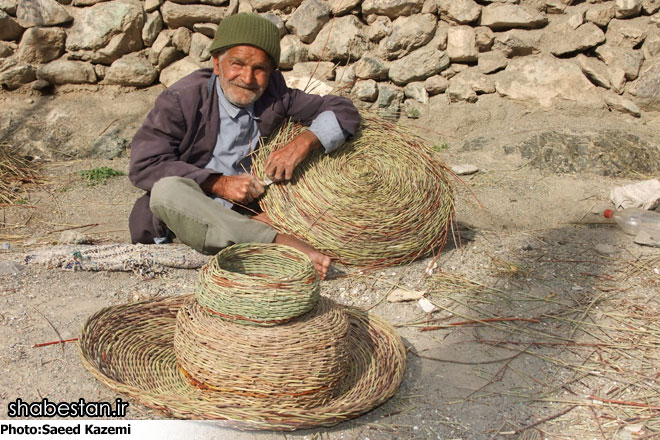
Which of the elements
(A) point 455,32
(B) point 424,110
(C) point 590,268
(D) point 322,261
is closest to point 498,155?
(B) point 424,110

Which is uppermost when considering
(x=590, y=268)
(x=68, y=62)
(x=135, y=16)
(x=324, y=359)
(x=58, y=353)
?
(x=135, y=16)

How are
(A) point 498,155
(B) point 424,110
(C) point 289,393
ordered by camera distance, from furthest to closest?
1. (B) point 424,110
2. (A) point 498,155
3. (C) point 289,393

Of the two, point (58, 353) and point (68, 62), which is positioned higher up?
point (68, 62)

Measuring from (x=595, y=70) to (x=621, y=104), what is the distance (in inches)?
15.0

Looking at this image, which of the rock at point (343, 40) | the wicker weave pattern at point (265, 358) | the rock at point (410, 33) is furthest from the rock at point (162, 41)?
the wicker weave pattern at point (265, 358)

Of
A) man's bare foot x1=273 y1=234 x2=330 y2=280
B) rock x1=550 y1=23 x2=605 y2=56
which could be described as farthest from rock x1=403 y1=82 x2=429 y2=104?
man's bare foot x1=273 y1=234 x2=330 y2=280

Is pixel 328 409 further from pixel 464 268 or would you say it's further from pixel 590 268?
pixel 590 268

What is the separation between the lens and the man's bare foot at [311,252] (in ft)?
10.1

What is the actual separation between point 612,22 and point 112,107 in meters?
4.68

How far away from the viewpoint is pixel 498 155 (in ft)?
17.5

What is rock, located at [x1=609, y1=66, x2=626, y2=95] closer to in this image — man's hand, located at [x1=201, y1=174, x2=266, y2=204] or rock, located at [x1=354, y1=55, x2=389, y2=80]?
rock, located at [x1=354, y1=55, x2=389, y2=80]

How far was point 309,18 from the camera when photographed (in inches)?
227

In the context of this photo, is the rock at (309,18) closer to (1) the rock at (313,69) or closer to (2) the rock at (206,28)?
(1) the rock at (313,69)

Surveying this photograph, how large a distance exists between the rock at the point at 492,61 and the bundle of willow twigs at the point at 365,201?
8.38ft
